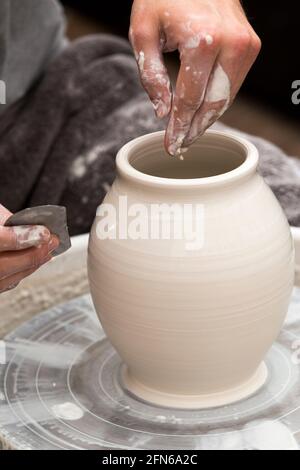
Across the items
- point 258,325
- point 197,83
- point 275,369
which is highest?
point 197,83

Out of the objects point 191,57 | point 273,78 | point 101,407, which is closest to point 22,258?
point 101,407

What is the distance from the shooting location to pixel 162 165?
121 centimetres

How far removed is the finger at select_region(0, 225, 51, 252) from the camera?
42.6 inches

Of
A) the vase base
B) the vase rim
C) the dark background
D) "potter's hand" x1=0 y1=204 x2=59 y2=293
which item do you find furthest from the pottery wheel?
the dark background

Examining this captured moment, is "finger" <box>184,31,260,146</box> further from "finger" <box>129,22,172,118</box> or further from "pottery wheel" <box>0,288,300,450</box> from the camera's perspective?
"pottery wheel" <box>0,288,300,450</box>

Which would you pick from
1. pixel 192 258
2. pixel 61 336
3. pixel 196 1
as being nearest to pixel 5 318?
pixel 61 336

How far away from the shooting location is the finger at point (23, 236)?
3.55ft

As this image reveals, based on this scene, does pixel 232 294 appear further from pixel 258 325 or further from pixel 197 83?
pixel 197 83

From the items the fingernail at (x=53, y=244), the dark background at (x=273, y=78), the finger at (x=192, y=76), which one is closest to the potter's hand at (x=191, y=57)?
the finger at (x=192, y=76)

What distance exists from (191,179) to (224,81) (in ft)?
0.43

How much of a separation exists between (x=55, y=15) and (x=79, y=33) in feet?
7.17

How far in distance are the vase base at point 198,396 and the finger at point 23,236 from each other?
249mm

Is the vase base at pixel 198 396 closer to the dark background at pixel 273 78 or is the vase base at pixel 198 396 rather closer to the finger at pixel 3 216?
the finger at pixel 3 216

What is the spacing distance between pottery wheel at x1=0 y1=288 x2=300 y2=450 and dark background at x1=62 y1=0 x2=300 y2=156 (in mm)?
1855
